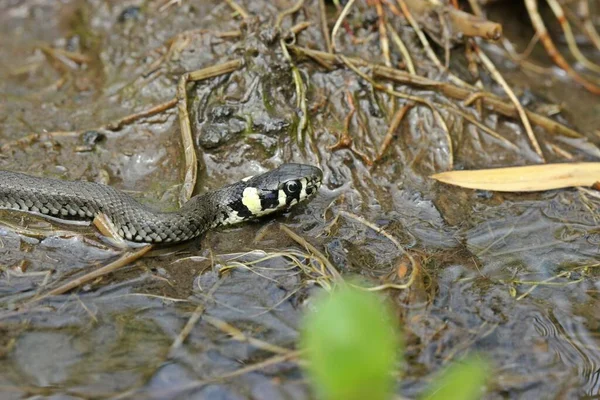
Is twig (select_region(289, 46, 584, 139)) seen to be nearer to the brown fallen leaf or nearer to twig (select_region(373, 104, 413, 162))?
twig (select_region(373, 104, 413, 162))

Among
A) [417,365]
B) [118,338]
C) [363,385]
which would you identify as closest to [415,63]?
[417,365]

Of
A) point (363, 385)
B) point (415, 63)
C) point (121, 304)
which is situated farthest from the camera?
point (415, 63)

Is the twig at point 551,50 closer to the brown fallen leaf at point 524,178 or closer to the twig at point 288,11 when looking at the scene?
the brown fallen leaf at point 524,178

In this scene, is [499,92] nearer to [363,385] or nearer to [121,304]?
[121,304]

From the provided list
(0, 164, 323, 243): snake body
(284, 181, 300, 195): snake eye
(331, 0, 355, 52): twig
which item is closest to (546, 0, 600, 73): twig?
(331, 0, 355, 52): twig

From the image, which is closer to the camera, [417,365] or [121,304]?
[417,365]

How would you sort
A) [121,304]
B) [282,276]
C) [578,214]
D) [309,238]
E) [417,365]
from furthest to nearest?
[578,214], [309,238], [282,276], [121,304], [417,365]

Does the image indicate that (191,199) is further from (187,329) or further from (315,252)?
(187,329)

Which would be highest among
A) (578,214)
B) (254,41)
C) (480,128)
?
(254,41)
